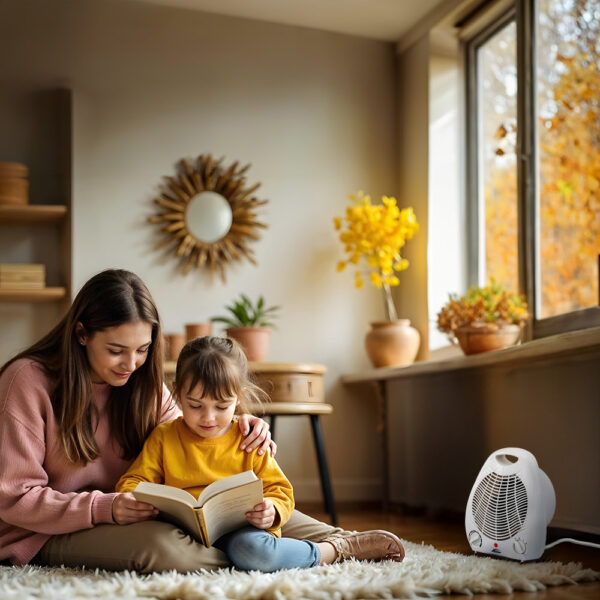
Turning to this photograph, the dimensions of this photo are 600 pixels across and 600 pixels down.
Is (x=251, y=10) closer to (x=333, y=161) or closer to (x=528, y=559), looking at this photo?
(x=333, y=161)

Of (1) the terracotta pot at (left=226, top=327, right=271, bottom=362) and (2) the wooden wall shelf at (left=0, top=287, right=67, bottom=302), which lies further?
(1) the terracotta pot at (left=226, top=327, right=271, bottom=362)

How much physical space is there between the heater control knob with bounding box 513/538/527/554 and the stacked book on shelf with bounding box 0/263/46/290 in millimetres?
2204

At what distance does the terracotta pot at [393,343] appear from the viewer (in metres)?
3.86

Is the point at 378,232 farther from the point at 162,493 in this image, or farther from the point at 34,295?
the point at 162,493

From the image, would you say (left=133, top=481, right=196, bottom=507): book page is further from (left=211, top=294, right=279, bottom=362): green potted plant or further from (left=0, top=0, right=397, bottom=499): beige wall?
(left=0, top=0, right=397, bottom=499): beige wall

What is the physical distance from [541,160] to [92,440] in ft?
6.92

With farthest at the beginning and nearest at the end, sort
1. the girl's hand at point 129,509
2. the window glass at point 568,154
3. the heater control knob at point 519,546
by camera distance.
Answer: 1. the window glass at point 568,154
2. the heater control knob at point 519,546
3. the girl's hand at point 129,509

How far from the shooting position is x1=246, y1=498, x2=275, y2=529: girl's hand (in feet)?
6.19

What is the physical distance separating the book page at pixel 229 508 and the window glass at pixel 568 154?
1662mm

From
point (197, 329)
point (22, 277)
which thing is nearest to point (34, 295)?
point (22, 277)

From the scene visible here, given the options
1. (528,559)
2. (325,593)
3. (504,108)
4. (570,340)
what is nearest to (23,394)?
(325,593)

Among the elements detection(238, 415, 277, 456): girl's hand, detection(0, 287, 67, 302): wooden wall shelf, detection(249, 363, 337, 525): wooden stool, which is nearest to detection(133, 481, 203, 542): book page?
detection(238, 415, 277, 456): girl's hand

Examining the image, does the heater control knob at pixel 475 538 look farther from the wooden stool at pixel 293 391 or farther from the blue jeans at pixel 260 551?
the wooden stool at pixel 293 391

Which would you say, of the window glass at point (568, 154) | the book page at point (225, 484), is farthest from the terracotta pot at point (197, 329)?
the book page at point (225, 484)
